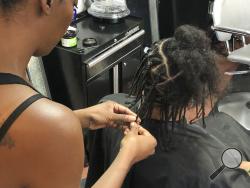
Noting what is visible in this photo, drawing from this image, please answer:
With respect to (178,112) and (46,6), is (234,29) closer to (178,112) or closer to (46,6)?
(178,112)

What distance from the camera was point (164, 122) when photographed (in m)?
1.23

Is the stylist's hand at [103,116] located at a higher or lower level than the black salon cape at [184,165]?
higher

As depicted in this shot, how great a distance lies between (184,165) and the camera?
120 centimetres

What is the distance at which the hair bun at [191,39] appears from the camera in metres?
1.17

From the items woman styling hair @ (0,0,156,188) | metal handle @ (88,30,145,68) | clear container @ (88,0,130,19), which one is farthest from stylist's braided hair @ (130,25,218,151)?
A: clear container @ (88,0,130,19)

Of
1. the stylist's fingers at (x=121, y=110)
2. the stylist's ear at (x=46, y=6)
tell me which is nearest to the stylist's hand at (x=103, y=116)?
the stylist's fingers at (x=121, y=110)

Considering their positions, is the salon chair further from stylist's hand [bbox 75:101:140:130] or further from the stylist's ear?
the stylist's ear

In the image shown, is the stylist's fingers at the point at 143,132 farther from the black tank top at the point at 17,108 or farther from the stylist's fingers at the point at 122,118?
the black tank top at the point at 17,108

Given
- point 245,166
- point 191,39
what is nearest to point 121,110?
point 191,39

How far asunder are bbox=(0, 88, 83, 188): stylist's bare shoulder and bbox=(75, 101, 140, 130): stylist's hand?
0.44 metres

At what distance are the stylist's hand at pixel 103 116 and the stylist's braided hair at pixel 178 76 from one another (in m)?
0.06

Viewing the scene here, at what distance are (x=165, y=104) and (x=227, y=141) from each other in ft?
1.55

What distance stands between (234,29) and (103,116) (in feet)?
4.71

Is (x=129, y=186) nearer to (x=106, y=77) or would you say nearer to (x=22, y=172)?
(x=22, y=172)
